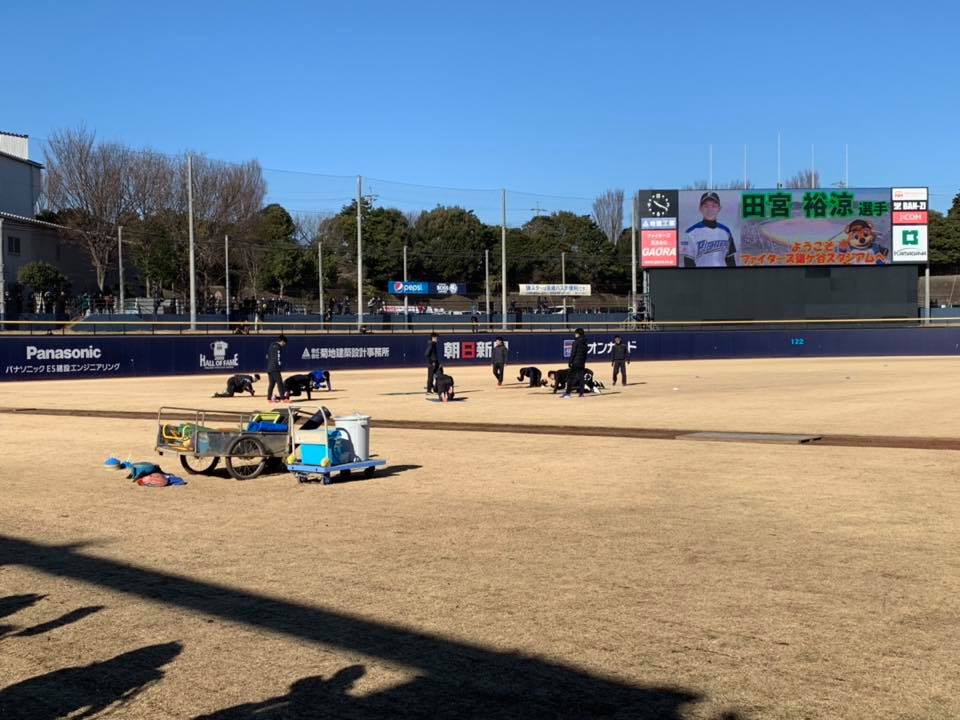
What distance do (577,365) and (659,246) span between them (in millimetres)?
36663

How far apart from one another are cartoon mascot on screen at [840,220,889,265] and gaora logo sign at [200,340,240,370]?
1582 inches

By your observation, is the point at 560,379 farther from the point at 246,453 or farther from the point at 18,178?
the point at 18,178

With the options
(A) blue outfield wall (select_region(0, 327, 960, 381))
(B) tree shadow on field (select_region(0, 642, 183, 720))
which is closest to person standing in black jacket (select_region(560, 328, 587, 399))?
(A) blue outfield wall (select_region(0, 327, 960, 381))

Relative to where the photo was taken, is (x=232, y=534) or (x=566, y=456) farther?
(x=566, y=456)

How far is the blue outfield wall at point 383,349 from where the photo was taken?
39188 millimetres

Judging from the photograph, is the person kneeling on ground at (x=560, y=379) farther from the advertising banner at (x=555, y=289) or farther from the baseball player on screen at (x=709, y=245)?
the advertising banner at (x=555, y=289)

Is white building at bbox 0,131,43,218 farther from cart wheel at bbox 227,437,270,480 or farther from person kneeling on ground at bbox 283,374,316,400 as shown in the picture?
cart wheel at bbox 227,437,270,480

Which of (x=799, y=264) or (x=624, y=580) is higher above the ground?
(x=799, y=264)

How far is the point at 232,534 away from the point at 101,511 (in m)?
2.17

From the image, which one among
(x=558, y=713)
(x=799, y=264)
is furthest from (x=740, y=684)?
(x=799, y=264)

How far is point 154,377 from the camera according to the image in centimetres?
4053

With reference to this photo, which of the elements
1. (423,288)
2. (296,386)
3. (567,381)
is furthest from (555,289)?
(296,386)

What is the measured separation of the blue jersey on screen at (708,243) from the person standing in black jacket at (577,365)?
36.8 m

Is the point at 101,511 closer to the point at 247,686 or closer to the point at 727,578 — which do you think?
the point at 247,686
